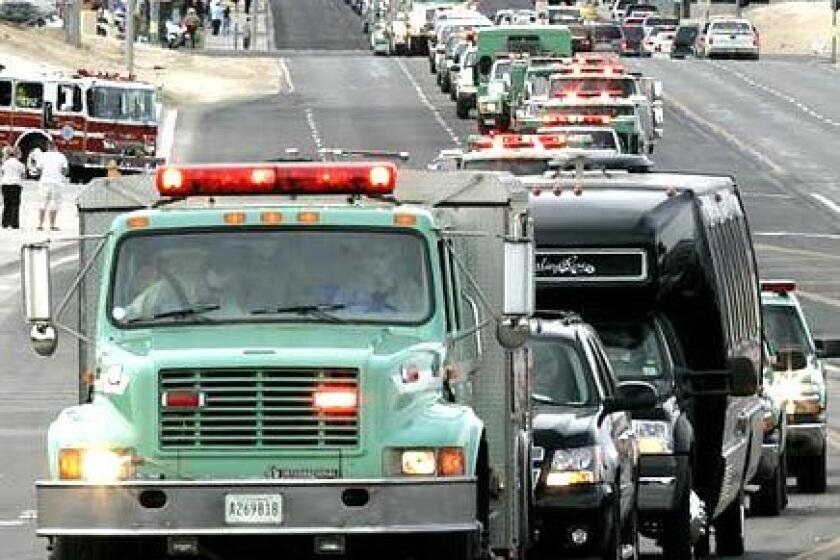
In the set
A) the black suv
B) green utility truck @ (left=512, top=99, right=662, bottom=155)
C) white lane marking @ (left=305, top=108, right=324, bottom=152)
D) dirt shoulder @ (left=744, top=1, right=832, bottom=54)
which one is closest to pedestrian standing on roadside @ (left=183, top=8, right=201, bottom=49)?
dirt shoulder @ (left=744, top=1, right=832, bottom=54)

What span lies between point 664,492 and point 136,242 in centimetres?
625

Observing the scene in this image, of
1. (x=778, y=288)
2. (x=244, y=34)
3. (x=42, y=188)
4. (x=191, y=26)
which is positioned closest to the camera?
(x=778, y=288)

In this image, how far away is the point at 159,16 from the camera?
128125 mm

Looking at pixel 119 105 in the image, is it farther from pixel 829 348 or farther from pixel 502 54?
pixel 829 348

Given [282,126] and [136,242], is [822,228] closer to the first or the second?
[282,126]

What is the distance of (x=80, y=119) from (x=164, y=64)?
30231mm

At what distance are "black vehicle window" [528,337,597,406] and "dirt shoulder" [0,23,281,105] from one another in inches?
2687

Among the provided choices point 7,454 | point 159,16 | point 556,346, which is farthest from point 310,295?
point 159,16

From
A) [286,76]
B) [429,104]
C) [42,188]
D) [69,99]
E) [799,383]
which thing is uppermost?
[799,383]

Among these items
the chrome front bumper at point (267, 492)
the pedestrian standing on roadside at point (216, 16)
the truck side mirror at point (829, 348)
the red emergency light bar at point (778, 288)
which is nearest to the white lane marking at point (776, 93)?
the pedestrian standing on roadside at point (216, 16)

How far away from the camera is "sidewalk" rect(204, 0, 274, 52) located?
124688mm

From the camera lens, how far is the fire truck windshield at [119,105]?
71.7 m

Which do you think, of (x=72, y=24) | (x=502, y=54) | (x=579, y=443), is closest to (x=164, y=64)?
(x=72, y=24)

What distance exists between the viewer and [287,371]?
A: 1428 centimetres
